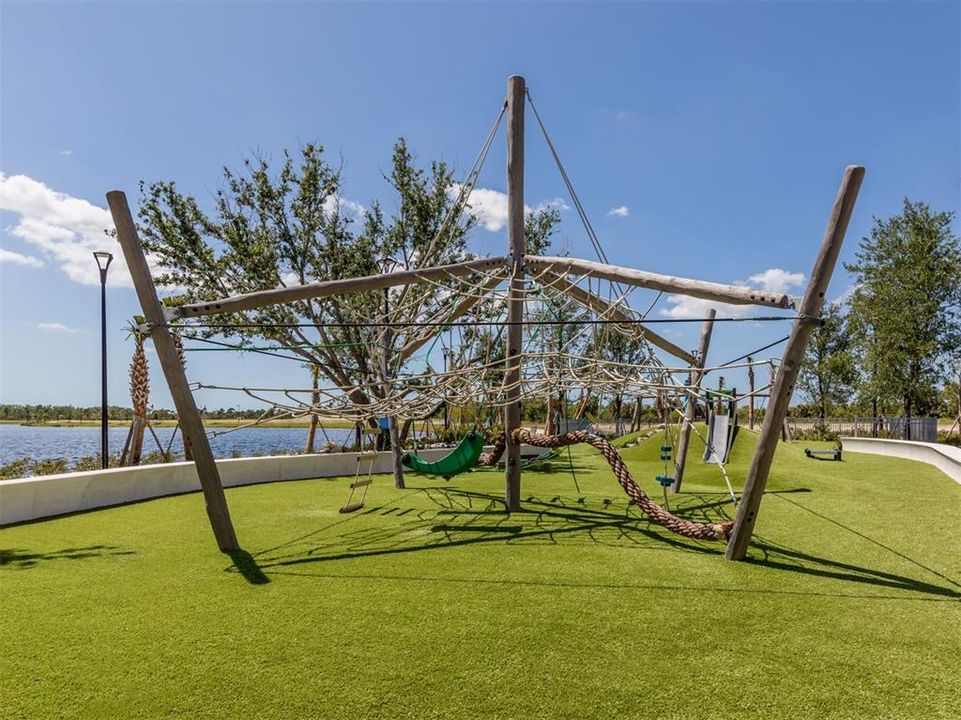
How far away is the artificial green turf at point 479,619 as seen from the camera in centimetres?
288

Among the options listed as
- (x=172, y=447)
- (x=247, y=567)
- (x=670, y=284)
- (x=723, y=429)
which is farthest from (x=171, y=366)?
(x=172, y=447)

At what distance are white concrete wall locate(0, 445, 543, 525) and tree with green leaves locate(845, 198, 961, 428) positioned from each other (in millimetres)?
22097

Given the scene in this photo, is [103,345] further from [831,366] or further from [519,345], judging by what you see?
[831,366]

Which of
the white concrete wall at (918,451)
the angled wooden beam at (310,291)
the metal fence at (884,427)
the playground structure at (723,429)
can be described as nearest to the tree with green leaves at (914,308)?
the metal fence at (884,427)

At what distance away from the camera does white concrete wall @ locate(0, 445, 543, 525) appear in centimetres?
711

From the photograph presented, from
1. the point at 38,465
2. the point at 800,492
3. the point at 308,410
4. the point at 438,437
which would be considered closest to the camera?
the point at 308,410

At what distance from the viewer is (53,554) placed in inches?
216

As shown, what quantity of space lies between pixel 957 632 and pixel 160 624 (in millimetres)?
5576

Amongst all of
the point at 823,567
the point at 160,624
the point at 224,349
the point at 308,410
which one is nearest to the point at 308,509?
the point at 308,410

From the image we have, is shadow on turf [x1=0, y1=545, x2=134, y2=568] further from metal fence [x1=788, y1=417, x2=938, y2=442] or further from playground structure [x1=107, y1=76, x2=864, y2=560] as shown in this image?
metal fence [x1=788, y1=417, x2=938, y2=442]

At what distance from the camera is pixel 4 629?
145 inches

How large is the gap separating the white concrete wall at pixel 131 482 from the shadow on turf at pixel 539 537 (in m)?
3.95

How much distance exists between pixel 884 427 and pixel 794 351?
2383 centimetres

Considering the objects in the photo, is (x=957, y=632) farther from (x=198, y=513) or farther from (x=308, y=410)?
(x=198, y=513)
